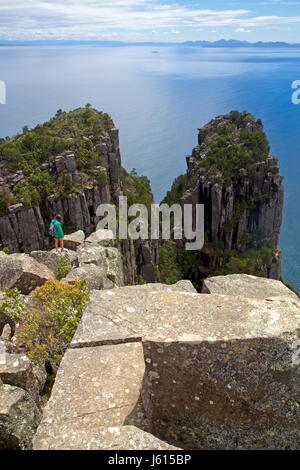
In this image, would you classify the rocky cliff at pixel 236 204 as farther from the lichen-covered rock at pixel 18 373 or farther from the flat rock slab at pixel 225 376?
the flat rock slab at pixel 225 376

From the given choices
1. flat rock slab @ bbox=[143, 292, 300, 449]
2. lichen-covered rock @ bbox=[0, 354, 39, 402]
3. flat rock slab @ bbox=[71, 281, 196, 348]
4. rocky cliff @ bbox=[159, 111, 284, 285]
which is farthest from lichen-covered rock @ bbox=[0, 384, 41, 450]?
rocky cliff @ bbox=[159, 111, 284, 285]

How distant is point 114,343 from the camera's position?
796 centimetres

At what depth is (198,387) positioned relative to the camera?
5.85m

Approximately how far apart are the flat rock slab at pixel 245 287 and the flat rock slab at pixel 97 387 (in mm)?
5145

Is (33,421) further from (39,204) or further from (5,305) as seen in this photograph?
(39,204)

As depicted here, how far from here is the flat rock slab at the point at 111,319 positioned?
7.98 m

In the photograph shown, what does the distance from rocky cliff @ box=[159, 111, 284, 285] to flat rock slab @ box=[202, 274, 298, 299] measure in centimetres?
5330

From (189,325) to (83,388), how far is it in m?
2.54

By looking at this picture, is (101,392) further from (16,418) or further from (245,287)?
(245,287)

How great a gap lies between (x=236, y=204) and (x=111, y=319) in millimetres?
65670

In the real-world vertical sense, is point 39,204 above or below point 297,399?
below

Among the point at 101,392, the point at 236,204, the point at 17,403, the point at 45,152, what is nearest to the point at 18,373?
the point at 17,403

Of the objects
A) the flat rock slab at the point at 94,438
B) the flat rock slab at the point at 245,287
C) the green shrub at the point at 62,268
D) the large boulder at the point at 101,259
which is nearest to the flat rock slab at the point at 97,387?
the flat rock slab at the point at 94,438
